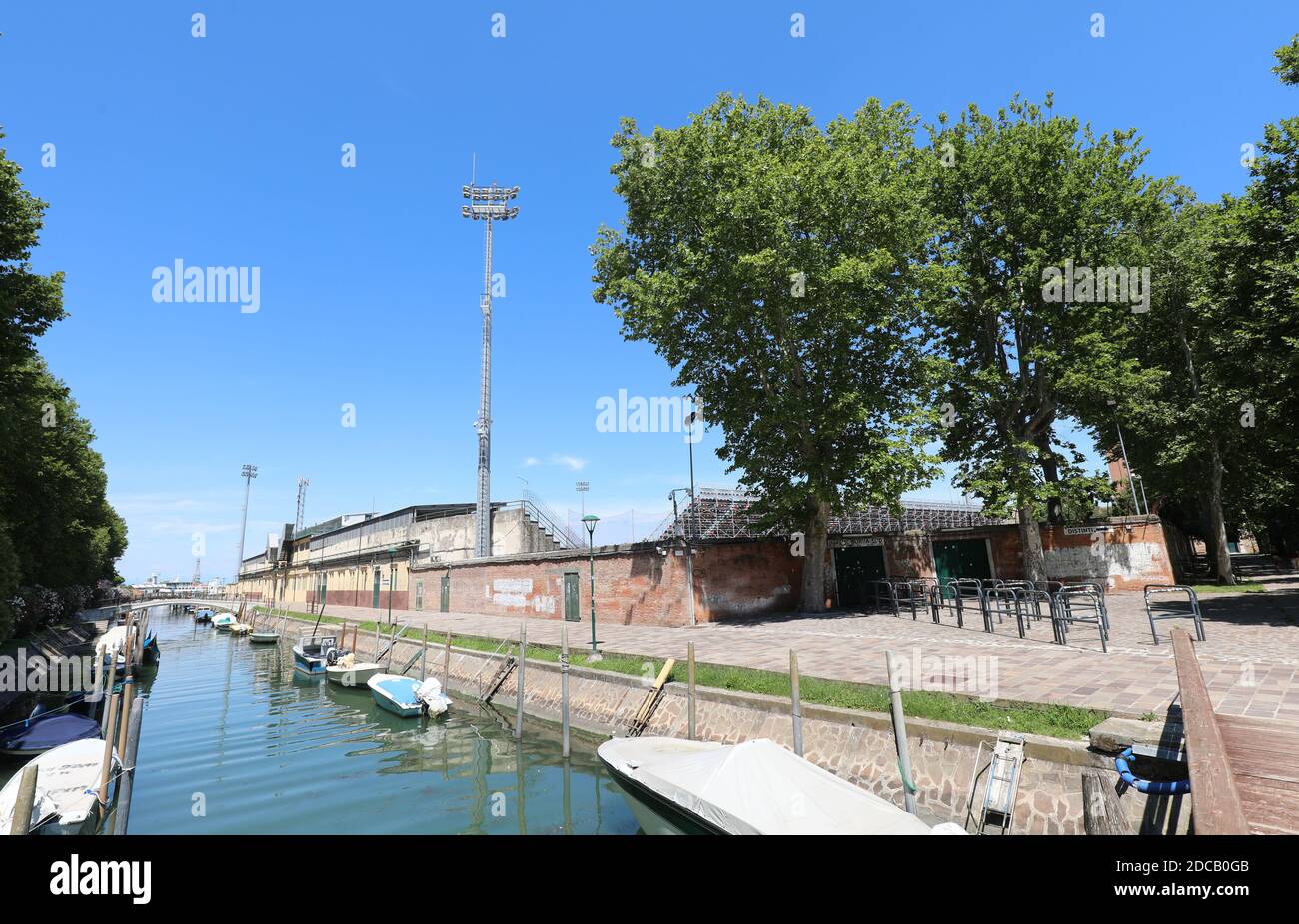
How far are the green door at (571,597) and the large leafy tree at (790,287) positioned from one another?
9.25 metres

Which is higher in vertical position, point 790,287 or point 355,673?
point 790,287

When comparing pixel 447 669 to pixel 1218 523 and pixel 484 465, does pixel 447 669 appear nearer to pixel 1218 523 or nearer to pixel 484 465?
pixel 484 465

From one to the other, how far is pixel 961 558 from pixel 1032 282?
41.5 ft

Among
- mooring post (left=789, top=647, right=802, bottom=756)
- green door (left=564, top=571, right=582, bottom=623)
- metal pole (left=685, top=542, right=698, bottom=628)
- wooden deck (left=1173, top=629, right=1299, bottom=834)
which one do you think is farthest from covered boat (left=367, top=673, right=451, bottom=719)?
wooden deck (left=1173, top=629, right=1299, bottom=834)

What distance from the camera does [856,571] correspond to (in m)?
25.8

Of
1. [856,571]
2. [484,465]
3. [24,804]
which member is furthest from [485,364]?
[24,804]

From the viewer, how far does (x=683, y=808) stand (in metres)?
7.36

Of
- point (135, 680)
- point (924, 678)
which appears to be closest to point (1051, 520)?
point (924, 678)

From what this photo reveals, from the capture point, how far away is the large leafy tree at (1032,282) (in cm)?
2234

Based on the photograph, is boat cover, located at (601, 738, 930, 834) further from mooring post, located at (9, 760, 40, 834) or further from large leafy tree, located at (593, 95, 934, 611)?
large leafy tree, located at (593, 95, 934, 611)

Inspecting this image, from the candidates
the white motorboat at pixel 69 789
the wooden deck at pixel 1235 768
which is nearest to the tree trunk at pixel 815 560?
the wooden deck at pixel 1235 768

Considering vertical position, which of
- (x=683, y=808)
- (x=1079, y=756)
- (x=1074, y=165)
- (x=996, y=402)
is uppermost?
(x=1074, y=165)
